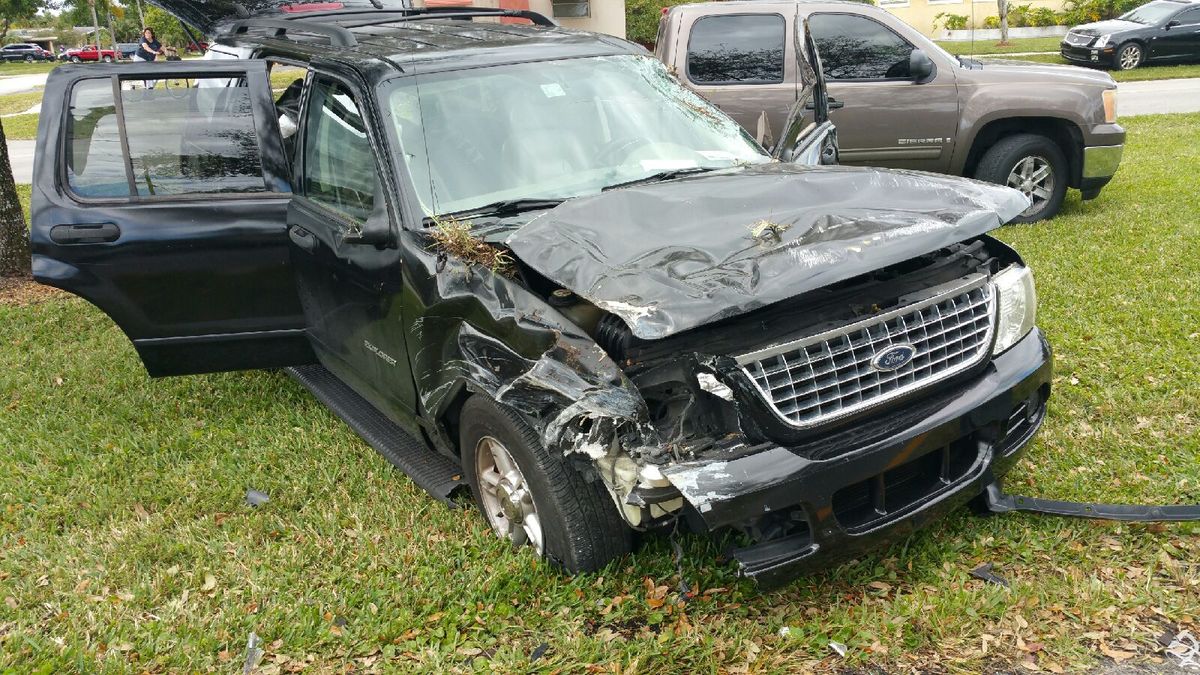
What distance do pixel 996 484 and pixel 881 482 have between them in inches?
29.9

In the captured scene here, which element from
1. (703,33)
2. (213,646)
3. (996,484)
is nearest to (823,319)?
(996,484)

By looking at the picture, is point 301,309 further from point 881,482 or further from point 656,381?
point 881,482

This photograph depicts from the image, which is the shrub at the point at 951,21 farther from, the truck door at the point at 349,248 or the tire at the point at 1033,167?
the truck door at the point at 349,248

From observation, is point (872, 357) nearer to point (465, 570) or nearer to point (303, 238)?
point (465, 570)

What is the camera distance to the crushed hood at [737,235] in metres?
2.90

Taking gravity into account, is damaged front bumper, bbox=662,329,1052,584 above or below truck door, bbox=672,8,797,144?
below

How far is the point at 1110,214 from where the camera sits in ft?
27.1

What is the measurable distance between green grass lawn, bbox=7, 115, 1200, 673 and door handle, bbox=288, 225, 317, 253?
0.99 metres

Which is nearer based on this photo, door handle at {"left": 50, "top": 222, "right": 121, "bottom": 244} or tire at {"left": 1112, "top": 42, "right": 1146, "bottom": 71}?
door handle at {"left": 50, "top": 222, "right": 121, "bottom": 244}

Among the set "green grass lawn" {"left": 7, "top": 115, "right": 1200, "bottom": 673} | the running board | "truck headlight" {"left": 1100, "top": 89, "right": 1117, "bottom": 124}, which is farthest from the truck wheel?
"truck headlight" {"left": 1100, "top": 89, "right": 1117, "bottom": 124}

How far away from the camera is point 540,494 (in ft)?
10.9

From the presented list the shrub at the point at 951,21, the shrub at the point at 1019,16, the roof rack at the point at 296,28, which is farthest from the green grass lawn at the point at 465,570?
the shrub at the point at 1019,16

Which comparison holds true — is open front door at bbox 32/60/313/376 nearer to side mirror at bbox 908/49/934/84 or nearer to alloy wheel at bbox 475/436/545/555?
alloy wheel at bbox 475/436/545/555

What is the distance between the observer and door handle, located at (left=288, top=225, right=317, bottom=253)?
442cm
